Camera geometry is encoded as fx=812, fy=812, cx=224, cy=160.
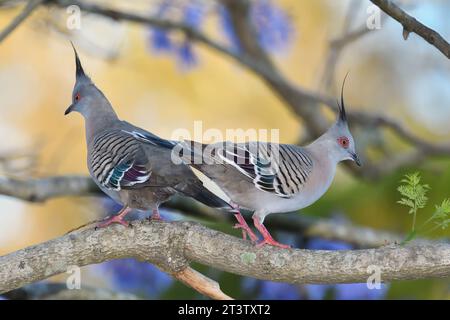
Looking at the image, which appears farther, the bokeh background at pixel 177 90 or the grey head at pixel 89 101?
the bokeh background at pixel 177 90

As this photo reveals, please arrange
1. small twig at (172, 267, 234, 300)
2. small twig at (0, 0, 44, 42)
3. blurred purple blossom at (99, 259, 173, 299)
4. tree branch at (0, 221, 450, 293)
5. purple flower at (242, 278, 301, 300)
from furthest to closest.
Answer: blurred purple blossom at (99, 259, 173, 299) < purple flower at (242, 278, 301, 300) < small twig at (0, 0, 44, 42) < small twig at (172, 267, 234, 300) < tree branch at (0, 221, 450, 293)

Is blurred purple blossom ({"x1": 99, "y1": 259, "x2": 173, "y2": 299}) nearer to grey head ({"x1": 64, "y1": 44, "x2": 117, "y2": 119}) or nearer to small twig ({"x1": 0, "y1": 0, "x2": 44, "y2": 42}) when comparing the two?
grey head ({"x1": 64, "y1": 44, "x2": 117, "y2": 119})

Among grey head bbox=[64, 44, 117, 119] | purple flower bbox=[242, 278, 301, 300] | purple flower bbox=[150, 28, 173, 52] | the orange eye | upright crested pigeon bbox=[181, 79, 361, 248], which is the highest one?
purple flower bbox=[150, 28, 173, 52]

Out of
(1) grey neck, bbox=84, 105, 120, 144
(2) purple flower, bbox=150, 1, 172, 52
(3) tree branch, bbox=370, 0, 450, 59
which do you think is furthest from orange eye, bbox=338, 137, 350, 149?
(2) purple flower, bbox=150, 1, 172, 52

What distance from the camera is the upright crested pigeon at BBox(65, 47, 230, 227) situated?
2758mm

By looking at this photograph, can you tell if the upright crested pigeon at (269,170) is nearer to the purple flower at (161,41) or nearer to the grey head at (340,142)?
the grey head at (340,142)

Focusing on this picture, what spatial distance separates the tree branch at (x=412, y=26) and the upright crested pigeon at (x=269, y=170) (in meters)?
0.33

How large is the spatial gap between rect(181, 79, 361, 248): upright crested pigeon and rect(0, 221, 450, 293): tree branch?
113 millimetres

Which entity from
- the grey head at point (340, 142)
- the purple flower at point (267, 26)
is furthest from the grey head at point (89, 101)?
the purple flower at point (267, 26)

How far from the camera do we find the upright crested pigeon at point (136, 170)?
276 cm

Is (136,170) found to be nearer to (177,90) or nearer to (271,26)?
(271,26)

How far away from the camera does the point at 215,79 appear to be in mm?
7996
